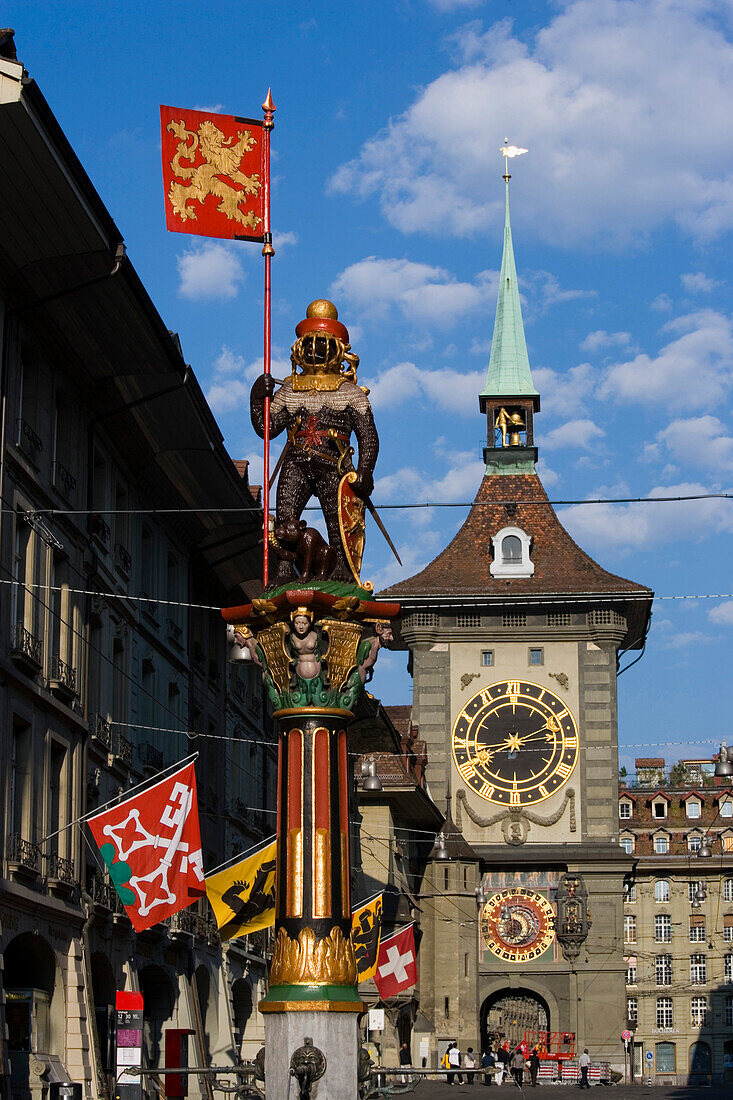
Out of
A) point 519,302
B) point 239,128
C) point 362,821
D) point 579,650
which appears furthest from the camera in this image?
point 519,302

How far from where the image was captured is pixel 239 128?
Result: 73.5 feet

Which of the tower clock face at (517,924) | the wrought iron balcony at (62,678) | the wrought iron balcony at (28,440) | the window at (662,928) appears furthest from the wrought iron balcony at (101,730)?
the window at (662,928)

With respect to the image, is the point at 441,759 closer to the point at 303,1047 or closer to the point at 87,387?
the point at 87,387

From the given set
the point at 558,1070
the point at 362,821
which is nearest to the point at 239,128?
the point at 362,821

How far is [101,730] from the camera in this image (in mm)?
32031

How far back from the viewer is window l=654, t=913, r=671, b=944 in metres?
99.5

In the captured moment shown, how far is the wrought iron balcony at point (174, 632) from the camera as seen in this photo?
38.9 metres

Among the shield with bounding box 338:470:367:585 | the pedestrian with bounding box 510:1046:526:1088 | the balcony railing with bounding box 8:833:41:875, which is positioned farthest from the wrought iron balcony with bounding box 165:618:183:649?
the pedestrian with bounding box 510:1046:526:1088

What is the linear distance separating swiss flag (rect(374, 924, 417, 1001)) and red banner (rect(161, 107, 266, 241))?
39.4 ft

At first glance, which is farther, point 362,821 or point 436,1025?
point 436,1025

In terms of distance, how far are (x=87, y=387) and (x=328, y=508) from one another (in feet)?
41.3

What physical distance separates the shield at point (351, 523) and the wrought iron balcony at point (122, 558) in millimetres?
14116

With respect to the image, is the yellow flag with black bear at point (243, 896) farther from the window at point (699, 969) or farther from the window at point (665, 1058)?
the window at point (665, 1058)

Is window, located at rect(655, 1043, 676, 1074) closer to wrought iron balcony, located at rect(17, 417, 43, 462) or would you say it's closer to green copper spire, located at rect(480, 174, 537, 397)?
green copper spire, located at rect(480, 174, 537, 397)
